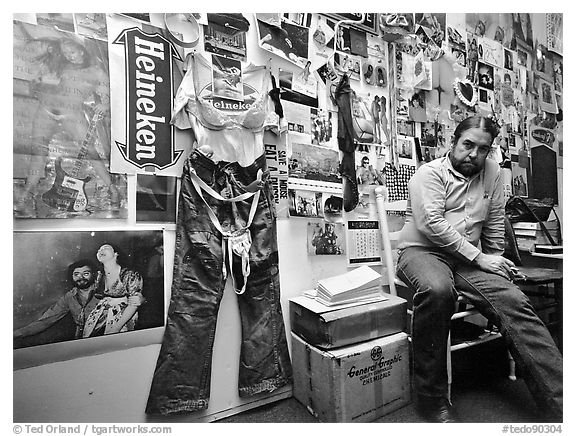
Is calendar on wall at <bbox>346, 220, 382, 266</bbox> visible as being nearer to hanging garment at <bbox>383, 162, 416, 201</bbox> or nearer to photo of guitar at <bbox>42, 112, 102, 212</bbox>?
hanging garment at <bbox>383, 162, 416, 201</bbox>

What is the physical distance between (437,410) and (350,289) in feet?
1.60

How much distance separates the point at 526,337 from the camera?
1.02m

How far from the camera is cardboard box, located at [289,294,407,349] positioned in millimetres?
1118

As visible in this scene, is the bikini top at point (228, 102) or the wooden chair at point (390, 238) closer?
the bikini top at point (228, 102)

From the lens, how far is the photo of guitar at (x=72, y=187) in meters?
0.96

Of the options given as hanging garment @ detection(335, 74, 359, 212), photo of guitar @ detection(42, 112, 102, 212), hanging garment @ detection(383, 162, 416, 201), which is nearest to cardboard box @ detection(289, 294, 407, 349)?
hanging garment @ detection(335, 74, 359, 212)

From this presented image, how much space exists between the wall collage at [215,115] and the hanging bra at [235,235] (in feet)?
0.32

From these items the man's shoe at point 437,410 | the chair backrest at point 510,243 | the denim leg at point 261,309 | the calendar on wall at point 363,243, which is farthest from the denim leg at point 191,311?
the chair backrest at point 510,243

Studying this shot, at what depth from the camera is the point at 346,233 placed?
147 cm

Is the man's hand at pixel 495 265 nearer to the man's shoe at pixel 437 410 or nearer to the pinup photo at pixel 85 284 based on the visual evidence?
the man's shoe at pixel 437 410
